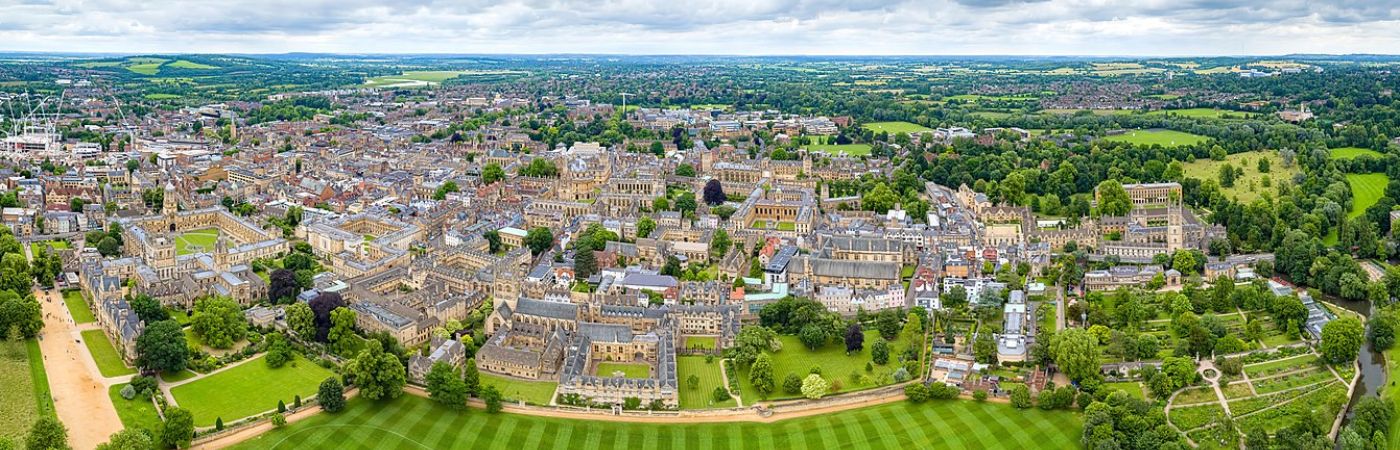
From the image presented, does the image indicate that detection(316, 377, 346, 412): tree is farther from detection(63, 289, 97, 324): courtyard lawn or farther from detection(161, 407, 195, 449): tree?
detection(63, 289, 97, 324): courtyard lawn

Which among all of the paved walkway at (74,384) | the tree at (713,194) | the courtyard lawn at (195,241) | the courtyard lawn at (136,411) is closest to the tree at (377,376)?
the courtyard lawn at (136,411)

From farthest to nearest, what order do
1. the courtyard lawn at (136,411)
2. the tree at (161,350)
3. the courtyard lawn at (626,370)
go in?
1. the courtyard lawn at (626,370)
2. the tree at (161,350)
3. the courtyard lawn at (136,411)

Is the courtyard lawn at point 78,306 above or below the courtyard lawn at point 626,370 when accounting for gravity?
above

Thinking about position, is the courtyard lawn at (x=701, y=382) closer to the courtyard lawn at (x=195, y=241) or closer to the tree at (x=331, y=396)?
the tree at (x=331, y=396)

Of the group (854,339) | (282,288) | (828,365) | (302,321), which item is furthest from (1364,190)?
(282,288)

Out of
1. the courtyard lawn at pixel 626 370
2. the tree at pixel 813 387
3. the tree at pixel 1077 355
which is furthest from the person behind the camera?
the courtyard lawn at pixel 626 370

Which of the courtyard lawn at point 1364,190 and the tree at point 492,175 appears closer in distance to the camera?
the courtyard lawn at point 1364,190

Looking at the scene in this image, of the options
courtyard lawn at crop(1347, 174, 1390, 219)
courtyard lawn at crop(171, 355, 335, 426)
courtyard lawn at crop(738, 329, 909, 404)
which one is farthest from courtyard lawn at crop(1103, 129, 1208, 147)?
courtyard lawn at crop(171, 355, 335, 426)

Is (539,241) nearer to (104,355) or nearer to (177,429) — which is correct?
(104,355)
